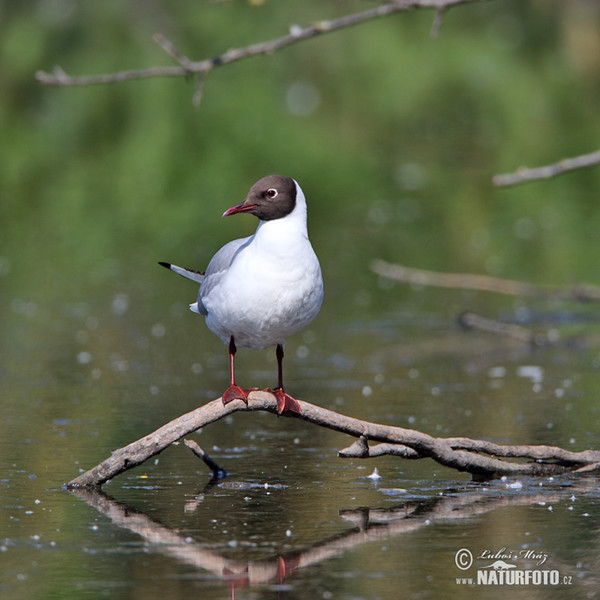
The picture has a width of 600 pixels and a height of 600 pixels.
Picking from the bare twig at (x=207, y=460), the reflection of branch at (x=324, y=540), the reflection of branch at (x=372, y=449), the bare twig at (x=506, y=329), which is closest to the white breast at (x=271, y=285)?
the reflection of branch at (x=372, y=449)

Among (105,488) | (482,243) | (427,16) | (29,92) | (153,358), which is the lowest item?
(105,488)

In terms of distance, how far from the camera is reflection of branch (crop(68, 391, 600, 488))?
569cm

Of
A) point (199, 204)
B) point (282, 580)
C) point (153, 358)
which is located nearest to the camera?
point (282, 580)

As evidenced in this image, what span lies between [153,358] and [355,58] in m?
17.7

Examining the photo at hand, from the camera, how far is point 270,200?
5.73 m

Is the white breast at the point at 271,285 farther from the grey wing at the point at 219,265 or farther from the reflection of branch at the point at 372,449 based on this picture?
the reflection of branch at the point at 372,449

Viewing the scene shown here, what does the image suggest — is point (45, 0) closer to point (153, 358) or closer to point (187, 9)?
point (187, 9)

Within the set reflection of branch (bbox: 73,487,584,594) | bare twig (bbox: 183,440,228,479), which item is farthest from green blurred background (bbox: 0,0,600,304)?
reflection of branch (bbox: 73,487,584,594)

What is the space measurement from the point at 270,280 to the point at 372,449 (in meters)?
0.98

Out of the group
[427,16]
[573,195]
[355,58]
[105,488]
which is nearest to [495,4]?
[427,16]

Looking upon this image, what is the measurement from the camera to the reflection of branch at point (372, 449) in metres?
5.69

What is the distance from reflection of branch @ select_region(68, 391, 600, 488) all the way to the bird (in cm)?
8

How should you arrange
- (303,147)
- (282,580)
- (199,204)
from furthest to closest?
(303,147) → (199,204) → (282,580)

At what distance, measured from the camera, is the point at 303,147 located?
18.8m
